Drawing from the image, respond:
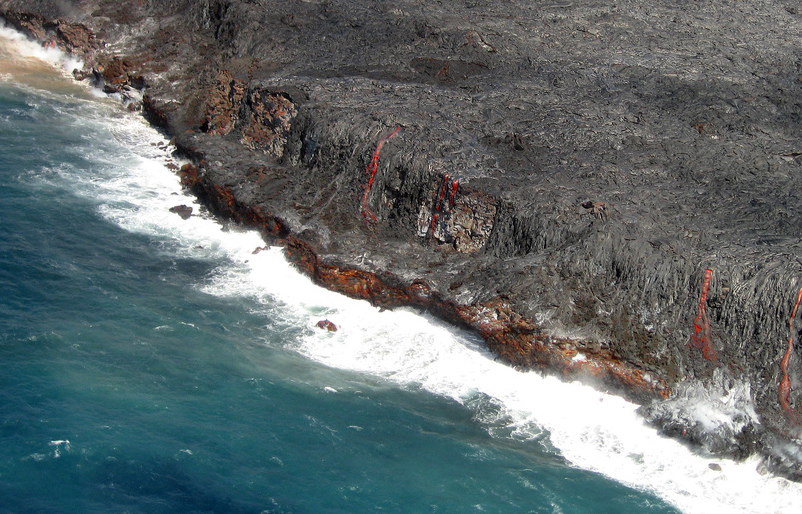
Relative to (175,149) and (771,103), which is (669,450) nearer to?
(771,103)

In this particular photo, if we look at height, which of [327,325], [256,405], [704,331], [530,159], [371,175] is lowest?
[256,405]

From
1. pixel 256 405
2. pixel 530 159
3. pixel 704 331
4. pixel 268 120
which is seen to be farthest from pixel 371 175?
pixel 704 331

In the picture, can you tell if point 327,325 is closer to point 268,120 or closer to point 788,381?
point 268,120

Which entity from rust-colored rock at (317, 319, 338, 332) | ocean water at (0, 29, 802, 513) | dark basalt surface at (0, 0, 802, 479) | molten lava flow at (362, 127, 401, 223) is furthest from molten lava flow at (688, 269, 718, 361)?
molten lava flow at (362, 127, 401, 223)

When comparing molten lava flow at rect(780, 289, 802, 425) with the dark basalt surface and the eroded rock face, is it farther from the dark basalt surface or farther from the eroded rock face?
the eroded rock face

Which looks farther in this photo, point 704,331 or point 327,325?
point 327,325

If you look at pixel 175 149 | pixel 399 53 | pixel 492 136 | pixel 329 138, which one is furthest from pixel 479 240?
pixel 175 149
